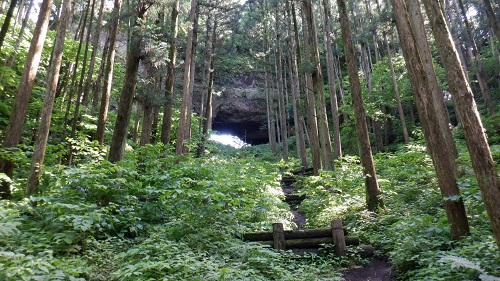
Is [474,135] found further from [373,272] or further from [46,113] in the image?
[46,113]

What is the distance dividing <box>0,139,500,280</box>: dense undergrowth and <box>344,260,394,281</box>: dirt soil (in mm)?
204

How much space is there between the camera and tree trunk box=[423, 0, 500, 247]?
152 inches

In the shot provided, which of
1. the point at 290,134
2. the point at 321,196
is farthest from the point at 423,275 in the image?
the point at 290,134

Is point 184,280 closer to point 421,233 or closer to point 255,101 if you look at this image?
point 421,233

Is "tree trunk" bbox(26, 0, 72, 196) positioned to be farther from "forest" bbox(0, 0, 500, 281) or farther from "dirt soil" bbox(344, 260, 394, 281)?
"dirt soil" bbox(344, 260, 394, 281)

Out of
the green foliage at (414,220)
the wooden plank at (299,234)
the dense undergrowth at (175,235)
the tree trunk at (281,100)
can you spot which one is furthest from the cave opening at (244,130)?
the wooden plank at (299,234)

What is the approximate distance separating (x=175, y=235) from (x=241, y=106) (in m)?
34.5

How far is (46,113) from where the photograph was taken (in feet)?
24.7

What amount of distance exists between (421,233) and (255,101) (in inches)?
1350

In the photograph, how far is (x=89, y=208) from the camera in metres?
5.18

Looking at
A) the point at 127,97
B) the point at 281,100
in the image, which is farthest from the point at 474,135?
the point at 281,100

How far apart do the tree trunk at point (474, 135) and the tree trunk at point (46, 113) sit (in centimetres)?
785

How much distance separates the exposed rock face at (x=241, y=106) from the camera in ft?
126

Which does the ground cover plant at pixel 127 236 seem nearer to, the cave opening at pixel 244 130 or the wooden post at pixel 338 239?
the wooden post at pixel 338 239
